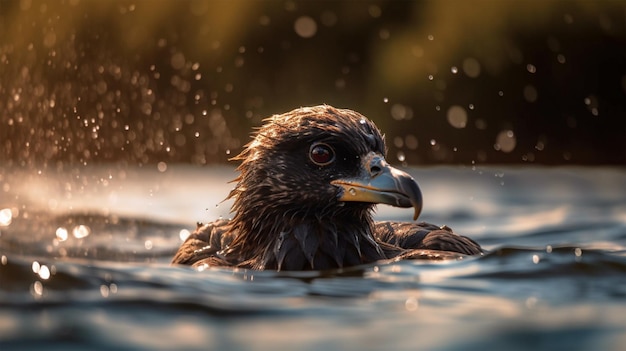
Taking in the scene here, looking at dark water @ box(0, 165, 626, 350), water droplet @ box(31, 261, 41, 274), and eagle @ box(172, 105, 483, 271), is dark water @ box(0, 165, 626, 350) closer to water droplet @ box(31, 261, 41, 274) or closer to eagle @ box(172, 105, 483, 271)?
water droplet @ box(31, 261, 41, 274)

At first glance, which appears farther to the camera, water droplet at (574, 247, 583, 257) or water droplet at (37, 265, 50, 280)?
water droplet at (574, 247, 583, 257)

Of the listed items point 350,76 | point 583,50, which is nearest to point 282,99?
point 350,76

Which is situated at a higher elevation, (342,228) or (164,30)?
(164,30)

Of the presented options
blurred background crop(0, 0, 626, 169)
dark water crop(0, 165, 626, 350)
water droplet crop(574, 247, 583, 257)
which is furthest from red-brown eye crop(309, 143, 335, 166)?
blurred background crop(0, 0, 626, 169)

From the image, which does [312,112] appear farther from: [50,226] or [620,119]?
[620,119]

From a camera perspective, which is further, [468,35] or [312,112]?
[468,35]

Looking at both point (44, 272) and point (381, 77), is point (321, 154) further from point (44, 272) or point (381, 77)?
point (381, 77)

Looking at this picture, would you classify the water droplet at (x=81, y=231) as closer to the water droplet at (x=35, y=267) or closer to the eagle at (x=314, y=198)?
the eagle at (x=314, y=198)
